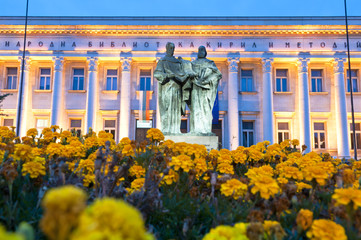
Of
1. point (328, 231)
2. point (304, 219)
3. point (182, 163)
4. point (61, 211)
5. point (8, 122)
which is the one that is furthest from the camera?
point (8, 122)

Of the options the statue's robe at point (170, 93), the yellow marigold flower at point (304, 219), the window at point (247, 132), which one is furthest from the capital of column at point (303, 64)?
the yellow marigold flower at point (304, 219)

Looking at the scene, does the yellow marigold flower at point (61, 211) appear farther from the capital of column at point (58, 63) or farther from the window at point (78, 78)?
the window at point (78, 78)

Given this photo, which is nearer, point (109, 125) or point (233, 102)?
point (233, 102)

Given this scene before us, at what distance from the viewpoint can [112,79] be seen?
27.4 m

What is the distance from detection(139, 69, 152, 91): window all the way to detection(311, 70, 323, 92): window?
47.1 feet

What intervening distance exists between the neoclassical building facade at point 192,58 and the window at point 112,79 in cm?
15

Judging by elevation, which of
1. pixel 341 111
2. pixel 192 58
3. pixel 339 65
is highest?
pixel 192 58

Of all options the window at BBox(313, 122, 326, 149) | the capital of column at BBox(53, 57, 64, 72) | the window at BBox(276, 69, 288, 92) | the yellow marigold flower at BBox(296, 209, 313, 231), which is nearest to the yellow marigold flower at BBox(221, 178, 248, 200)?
the yellow marigold flower at BBox(296, 209, 313, 231)

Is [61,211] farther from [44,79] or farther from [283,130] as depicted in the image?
[44,79]

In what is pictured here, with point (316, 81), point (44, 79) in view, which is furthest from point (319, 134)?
point (44, 79)

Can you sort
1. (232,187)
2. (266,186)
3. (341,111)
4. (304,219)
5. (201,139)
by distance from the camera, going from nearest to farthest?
(304,219) < (266,186) < (232,187) < (201,139) < (341,111)

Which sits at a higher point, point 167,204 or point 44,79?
point 44,79

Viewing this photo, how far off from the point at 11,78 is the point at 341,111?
28.6 meters

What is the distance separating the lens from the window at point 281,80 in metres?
27.3
